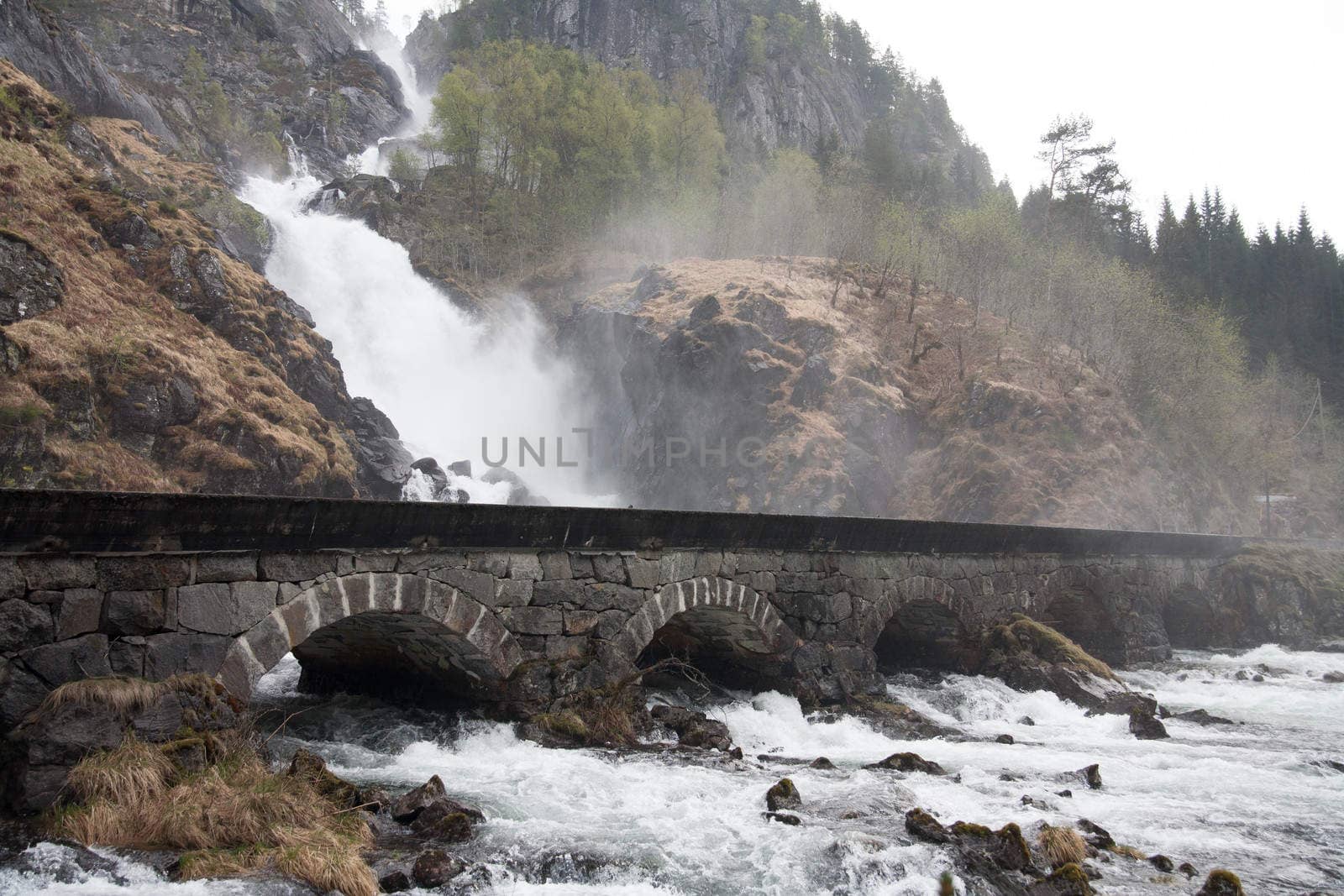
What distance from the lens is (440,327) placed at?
40.7 m

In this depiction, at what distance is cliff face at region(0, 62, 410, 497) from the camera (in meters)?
17.2

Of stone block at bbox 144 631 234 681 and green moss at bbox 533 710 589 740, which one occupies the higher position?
stone block at bbox 144 631 234 681

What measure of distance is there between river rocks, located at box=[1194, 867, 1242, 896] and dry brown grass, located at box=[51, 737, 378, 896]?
539 cm

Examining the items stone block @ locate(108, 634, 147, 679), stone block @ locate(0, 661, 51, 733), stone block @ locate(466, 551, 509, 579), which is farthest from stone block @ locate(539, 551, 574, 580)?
stone block @ locate(0, 661, 51, 733)

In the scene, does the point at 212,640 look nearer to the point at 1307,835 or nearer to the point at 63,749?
the point at 63,749

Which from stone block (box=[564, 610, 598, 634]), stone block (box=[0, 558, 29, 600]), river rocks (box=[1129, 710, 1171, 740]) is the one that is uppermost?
stone block (box=[0, 558, 29, 600])

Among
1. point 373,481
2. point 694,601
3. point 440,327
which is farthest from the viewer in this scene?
point 440,327

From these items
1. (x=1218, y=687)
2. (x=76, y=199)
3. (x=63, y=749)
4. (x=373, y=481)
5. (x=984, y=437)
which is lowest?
(x=1218, y=687)

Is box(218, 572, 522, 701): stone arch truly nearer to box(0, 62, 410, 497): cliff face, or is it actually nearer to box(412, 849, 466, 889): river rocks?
box(412, 849, 466, 889): river rocks

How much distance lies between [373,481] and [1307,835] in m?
22.8

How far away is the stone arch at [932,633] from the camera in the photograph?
576 inches

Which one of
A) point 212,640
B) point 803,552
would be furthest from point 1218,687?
point 212,640

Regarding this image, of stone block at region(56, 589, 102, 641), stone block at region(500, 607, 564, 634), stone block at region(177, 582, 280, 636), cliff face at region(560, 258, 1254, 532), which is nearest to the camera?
stone block at region(56, 589, 102, 641)

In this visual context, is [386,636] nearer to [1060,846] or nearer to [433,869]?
[433,869]
